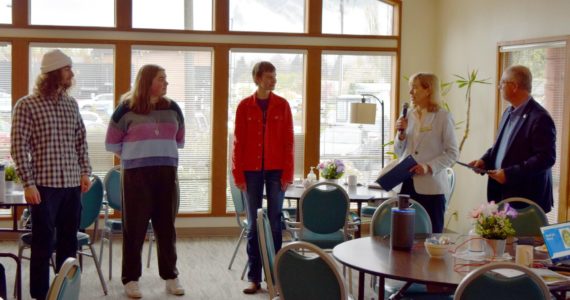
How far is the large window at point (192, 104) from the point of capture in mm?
7500

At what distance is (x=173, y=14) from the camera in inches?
295

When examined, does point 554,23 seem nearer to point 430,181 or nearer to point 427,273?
point 430,181

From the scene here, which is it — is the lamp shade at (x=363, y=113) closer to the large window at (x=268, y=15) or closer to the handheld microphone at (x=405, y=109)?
the large window at (x=268, y=15)

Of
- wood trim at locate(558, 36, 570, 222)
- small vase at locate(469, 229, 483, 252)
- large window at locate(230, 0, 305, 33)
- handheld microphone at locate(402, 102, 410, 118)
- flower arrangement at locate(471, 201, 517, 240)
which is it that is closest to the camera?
flower arrangement at locate(471, 201, 517, 240)

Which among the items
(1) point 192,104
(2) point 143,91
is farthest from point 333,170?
(1) point 192,104

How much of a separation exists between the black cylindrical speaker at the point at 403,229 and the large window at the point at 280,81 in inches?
165

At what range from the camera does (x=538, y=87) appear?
6227 millimetres

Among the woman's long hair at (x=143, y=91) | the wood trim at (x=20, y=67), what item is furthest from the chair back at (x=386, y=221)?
the wood trim at (x=20, y=67)

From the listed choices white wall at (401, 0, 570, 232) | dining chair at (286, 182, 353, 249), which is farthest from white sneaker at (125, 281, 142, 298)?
white wall at (401, 0, 570, 232)

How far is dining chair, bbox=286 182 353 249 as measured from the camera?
16.8 feet

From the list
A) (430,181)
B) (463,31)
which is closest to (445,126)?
(430,181)

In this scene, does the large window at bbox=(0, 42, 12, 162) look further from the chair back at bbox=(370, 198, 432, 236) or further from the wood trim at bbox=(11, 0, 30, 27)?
the chair back at bbox=(370, 198, 432, 236)

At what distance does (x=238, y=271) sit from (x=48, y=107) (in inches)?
94.4

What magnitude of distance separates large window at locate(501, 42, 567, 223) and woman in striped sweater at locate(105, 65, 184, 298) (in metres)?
2.98
